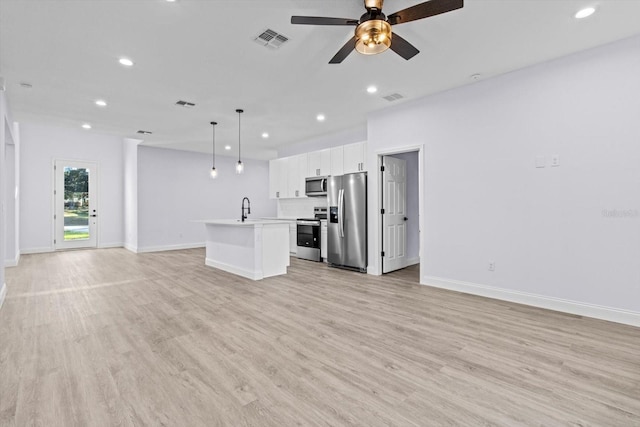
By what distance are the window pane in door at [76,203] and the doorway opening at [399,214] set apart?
837 cm

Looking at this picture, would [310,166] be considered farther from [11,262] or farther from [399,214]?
[11,262]

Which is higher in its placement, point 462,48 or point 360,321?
point 462,48

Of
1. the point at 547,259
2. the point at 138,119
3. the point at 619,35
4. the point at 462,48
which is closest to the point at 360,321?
the point at 547,259

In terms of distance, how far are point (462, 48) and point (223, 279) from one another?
4631 millimetres

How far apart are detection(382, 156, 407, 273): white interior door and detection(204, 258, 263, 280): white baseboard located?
227cm

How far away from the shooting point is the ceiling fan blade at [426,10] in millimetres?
2037

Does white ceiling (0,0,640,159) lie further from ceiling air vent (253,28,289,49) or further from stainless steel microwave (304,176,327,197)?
stainless steel microwave (304,176,327,197)

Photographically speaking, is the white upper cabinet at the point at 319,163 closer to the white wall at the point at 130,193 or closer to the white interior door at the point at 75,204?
the white wall at the point at 130,193

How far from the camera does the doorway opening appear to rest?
536cm

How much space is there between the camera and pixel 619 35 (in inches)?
118

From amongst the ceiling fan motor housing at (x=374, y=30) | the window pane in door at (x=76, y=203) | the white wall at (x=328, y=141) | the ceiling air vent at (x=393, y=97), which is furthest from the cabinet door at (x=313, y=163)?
the window pane in door at (x=76, y=203)

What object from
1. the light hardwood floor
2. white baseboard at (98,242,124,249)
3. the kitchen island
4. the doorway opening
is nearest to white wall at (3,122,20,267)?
white baseboard at (98,242,124,249)

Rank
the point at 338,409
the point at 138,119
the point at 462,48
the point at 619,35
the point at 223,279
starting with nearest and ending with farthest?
the point at 338,409, the point at 619,35, the point at 462,48, the point at 223,279, the point at 138,119

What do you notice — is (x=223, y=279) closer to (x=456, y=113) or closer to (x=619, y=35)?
(x=456, y=113)
